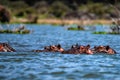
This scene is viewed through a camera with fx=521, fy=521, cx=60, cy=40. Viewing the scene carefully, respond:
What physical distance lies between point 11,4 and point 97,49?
110274 millimetres

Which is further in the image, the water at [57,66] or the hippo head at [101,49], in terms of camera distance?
the hippo head at [101,49]

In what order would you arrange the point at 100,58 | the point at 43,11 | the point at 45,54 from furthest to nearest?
the point at 43,11, the point at 45,54, the point at 100,58

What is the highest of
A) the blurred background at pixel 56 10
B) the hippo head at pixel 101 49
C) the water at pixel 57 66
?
the blurred background at pixel 56 10

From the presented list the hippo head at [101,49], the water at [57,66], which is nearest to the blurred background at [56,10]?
the hippo head at [101,49]

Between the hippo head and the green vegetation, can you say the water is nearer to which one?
the hippo head

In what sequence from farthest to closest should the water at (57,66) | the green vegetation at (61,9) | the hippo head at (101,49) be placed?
the green vegetation at (61,9), the hippo head at (101,49), the water at (57,66)

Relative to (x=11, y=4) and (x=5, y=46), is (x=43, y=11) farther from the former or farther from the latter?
(x=5, y=46)

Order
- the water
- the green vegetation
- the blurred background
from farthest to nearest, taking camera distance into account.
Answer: the green vegetation
the blurred background
the water

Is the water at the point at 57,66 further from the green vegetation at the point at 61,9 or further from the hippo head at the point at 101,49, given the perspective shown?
the green vegetation at the point at 61,9

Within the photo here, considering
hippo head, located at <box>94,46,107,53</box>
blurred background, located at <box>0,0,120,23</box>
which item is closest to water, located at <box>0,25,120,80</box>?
hippo head, located at <box>94,46,107,53</box>

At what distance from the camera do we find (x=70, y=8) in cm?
13925

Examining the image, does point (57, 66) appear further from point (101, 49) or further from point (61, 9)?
point (61, 9)

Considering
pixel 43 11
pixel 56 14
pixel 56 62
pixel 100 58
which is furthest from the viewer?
pixel 43 11

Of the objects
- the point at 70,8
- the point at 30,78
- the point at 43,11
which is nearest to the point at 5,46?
the point at 30,78
